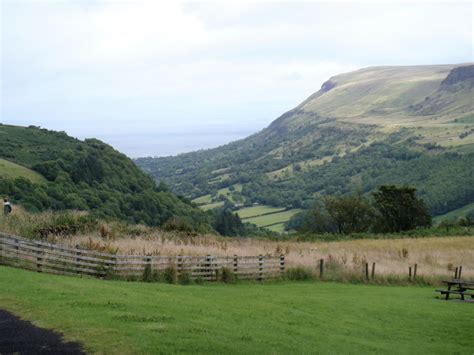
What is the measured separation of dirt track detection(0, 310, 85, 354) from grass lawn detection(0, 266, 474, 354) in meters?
0.32

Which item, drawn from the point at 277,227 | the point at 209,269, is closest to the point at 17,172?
the point at 209,269

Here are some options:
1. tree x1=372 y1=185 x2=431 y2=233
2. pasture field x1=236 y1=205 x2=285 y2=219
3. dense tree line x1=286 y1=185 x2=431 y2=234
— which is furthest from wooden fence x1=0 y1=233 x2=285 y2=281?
pasture field x1=236 y1=205 x2=285 y2=219

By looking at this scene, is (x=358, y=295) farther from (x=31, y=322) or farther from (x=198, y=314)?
(x=31, y=322)

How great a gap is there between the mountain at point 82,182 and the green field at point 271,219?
163 ft

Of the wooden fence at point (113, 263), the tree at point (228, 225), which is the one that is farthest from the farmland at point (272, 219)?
the wooden fence at point (113, 263)

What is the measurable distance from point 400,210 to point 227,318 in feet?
184

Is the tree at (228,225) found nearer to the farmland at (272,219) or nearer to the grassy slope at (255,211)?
A: the farmland at (272,219)

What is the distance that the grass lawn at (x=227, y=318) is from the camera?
1243 centimetres

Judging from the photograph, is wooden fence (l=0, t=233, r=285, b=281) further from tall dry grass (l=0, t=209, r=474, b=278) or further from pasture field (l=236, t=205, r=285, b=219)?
pasture field (l=236, t=205, r=285, b=219)

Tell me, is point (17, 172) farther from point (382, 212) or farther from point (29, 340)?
point (29, 340)

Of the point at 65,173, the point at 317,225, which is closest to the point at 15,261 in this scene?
the point at 317,225

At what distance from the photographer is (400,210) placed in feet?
223

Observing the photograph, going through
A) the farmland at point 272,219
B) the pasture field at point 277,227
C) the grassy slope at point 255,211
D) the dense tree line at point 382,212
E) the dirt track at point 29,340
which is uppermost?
the dense tree line at point 382,212

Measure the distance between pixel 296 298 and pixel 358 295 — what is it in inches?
167
